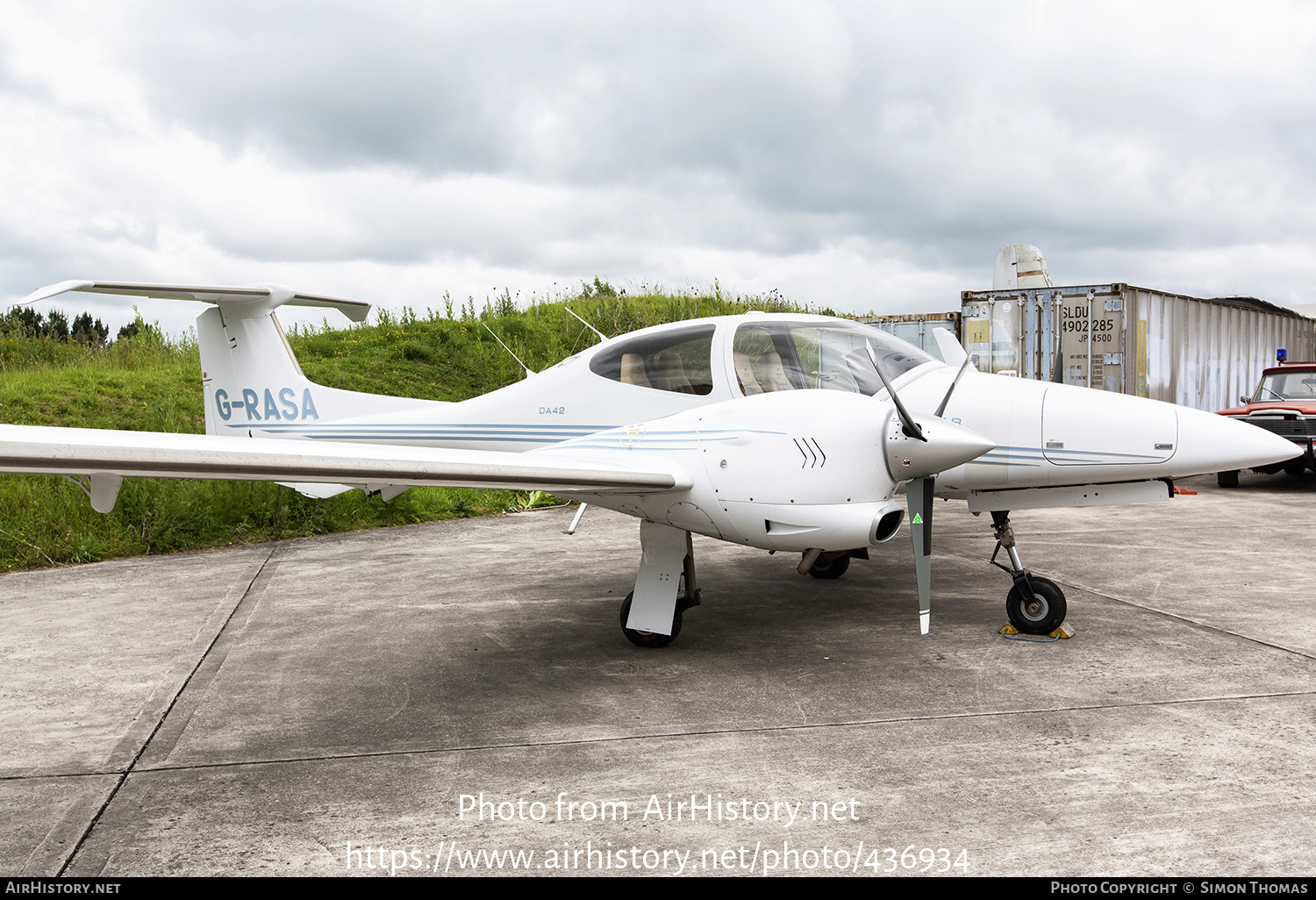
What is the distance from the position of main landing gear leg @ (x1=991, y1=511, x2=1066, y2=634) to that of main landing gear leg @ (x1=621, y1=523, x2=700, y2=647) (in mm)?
2097

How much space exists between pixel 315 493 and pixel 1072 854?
21.3 feet

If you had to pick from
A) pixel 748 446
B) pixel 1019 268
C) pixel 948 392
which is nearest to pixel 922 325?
pixel 1019 268

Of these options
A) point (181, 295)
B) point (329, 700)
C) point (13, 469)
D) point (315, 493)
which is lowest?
point (329, 700)

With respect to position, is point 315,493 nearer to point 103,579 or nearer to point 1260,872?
point 103,579

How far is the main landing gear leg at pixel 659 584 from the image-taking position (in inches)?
222

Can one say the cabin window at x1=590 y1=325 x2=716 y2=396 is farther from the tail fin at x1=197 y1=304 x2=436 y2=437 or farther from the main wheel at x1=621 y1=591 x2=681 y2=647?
the tail fin at x1=197 y1=304 x2=436 y2=437

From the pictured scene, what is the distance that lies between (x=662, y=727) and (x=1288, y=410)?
13.0 meters

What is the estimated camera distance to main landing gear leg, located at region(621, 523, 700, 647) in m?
5.63

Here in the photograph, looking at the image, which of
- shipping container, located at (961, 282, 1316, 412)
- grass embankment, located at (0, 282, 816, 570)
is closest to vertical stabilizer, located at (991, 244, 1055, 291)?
shipping container, located at (961, 282, 1316, 412)

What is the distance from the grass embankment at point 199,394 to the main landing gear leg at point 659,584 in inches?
273

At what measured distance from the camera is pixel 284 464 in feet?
12.8

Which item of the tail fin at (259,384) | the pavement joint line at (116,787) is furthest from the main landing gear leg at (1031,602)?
the tail fin at (259,384)

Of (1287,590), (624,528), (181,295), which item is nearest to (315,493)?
(181,295)
